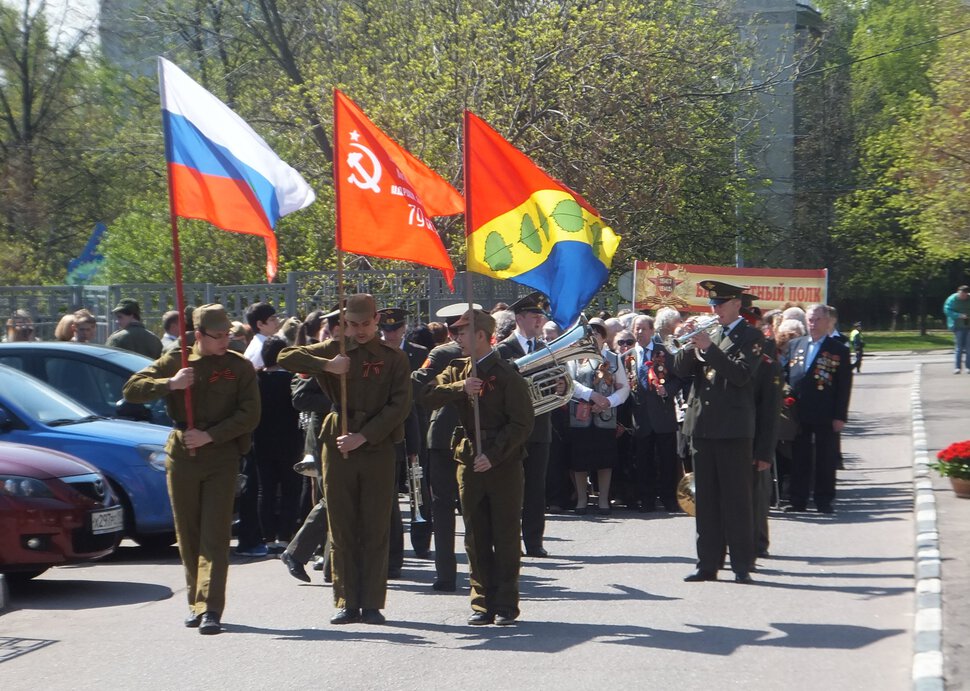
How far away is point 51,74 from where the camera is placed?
3419cm

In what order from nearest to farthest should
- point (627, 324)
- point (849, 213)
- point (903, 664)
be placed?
1. point (903, 664)
2. point (627, 324)
3. point (849, 213)

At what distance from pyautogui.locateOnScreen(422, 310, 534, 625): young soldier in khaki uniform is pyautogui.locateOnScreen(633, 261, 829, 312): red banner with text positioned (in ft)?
40.6

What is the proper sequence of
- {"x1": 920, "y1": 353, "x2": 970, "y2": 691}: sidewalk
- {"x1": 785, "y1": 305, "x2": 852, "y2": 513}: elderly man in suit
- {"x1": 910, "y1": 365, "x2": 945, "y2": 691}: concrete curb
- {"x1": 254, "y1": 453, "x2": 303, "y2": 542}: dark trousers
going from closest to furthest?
{"x1": 910, "y1": 365, "x2": 945, "y2": 691}: concrete curb, {"x1": 920, "y1": 353, "x2": 970, "y2": 691}: sidewalk, {"x1": 254, "y1": 453, "x2": 303, "y2": 542}: dark trousers, {"x1": 785, "y1": 305, "x2": 852, "y2": 513}: elderly man in suit

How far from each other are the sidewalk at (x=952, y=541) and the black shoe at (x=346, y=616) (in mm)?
3280

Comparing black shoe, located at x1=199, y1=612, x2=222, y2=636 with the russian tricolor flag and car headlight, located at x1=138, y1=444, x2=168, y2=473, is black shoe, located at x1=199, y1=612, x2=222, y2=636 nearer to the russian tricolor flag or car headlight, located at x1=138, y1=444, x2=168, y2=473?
the russian tricolor flag

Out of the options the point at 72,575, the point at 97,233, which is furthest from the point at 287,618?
the point at 97,233

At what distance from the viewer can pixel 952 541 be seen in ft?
34.6

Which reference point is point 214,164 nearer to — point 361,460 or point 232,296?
point 361,460

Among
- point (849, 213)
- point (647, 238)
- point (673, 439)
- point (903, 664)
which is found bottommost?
point (903, 664)

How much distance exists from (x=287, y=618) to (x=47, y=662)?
1.55m

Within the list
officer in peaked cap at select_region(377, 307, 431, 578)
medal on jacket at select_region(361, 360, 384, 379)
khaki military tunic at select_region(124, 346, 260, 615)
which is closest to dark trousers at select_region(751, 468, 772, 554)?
officer in peaked cap at select_region(377, 307, 431, 578)

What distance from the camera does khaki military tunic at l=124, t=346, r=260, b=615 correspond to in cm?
804

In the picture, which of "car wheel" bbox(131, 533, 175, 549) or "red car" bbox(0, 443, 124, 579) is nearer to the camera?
"red car" bbox(0, 443, 124, 579)

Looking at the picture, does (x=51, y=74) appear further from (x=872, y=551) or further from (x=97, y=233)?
(x=872, y=551)
